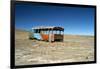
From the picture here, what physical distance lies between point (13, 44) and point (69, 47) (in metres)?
0.65

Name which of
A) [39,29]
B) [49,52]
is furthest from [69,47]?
[39,29]

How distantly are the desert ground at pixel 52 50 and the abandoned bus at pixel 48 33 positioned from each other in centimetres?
5

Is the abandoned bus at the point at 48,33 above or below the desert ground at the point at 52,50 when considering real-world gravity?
above

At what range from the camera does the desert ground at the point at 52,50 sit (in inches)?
83.5

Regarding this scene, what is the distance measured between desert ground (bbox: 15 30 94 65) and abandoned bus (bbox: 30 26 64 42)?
1.8 inches

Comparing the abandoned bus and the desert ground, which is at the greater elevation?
the abandoned bus

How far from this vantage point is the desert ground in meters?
2.12

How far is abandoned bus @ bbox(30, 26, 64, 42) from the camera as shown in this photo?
7.13ft

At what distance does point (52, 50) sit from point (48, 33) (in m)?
0.20

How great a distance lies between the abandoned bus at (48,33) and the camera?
7.13 feet

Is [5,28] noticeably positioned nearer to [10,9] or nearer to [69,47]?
[10,9]

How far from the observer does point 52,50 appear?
2.24 meters

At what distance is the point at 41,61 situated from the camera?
219 centimetres

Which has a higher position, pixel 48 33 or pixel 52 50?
pixel 48 33
